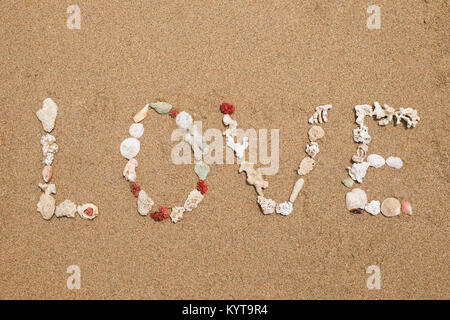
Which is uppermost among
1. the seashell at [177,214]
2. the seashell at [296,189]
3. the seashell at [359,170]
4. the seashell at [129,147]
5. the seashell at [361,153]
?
the seashell at [129,147]

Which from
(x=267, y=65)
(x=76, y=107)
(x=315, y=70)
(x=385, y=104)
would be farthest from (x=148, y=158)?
(x=385, y=104)

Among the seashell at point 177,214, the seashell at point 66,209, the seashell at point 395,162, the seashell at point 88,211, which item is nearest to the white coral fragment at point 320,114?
the seashell at point 395,162

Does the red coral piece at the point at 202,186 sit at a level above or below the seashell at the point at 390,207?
above

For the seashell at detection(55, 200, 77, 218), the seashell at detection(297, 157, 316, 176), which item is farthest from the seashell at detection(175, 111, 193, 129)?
the seashell at detection(55, 200, 77, 218)

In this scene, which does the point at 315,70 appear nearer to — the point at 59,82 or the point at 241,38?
the point at 241,38

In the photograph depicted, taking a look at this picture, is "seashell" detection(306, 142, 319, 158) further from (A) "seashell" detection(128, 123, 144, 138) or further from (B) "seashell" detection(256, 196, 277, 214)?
(A) "seashell" detection(128, 123, 144, 138)

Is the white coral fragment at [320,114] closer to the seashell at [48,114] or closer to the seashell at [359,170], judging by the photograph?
the seashell at [359,170]

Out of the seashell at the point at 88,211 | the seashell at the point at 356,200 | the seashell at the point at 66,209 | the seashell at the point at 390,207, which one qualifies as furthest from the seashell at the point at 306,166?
the seashell at the point at 66,209
